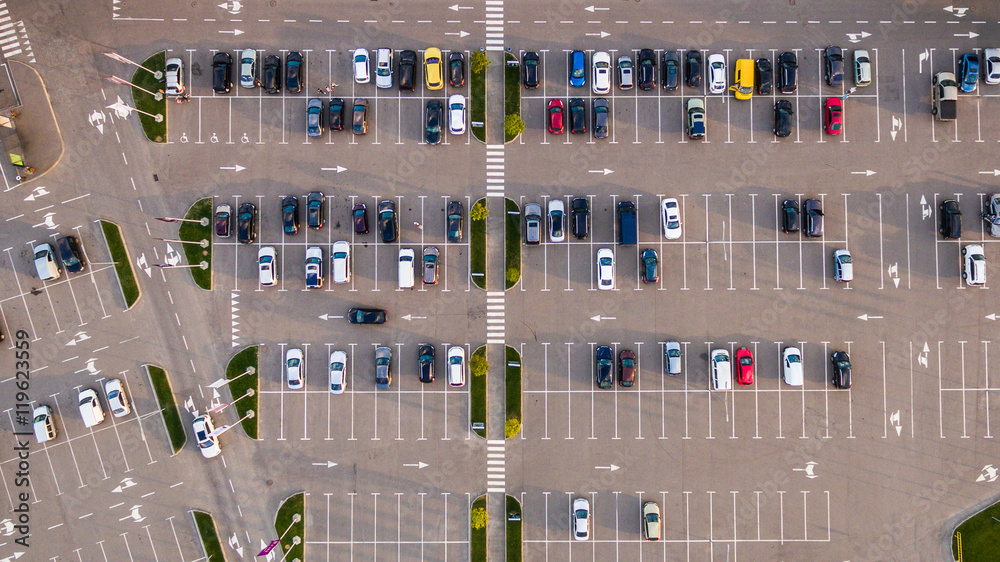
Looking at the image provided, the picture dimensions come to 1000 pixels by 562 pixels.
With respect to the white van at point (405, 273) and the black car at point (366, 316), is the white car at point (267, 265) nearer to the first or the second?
the black car at point (366, 316)

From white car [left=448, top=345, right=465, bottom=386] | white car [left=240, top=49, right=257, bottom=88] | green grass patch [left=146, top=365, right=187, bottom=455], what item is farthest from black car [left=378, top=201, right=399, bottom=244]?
green grass patch [left=146, top=365, right=187, bottom=455]

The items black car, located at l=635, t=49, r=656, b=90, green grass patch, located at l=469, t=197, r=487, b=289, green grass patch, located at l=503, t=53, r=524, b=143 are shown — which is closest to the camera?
black car, located at l=635, t=49, r=656, b=90

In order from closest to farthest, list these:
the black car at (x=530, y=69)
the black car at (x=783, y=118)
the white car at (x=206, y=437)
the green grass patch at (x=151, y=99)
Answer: the white car at (x=206, y=437)
the black car at (x=783, y=118)
the black car at (x=530, y=69)
the green grass patch at (x=151, y=99)

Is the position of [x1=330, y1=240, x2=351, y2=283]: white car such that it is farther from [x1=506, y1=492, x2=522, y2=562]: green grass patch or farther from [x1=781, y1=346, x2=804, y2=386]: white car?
[x1=781, y1=346, x2=804, y2=386]: white car

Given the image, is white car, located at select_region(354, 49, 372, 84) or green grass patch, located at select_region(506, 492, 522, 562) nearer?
green grass patch, located at select_region(506, 492, 522, 562)

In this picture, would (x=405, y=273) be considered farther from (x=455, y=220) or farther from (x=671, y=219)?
(x=671, y=219)

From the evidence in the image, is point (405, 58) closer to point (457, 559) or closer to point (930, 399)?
point (457, 559)

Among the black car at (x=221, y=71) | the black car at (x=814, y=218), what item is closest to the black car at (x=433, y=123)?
the black car at (x=221, y=71)
